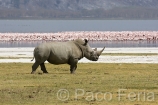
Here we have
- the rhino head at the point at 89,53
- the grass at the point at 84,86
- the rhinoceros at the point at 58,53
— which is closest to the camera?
the grass at the point at 84,86

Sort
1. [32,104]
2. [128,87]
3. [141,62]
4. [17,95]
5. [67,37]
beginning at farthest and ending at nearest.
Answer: [67,37] < [141,62] < [128,87] < [17,95] < [32,104]

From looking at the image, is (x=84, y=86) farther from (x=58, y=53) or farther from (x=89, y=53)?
(x=89, y=53)

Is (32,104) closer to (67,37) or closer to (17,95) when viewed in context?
(17,95)

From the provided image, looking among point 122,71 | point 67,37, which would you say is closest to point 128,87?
point 122,71

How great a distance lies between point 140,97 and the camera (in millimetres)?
21672

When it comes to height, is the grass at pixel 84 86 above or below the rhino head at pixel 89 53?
below

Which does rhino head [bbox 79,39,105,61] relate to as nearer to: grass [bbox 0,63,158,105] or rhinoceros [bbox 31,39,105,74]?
rhinoceros [bbox 31,39,105,74]

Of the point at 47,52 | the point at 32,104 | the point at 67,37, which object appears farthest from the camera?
the point at 67,37

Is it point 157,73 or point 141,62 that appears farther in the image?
point 141,62

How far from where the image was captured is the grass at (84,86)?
21158 millimetres

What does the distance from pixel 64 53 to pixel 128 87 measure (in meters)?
6.03

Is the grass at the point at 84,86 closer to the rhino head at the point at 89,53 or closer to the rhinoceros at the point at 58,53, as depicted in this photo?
the rhinoceros at the point at 58,53

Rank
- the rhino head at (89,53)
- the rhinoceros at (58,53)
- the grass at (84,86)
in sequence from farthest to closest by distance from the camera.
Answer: the rhino head at (89,53)
the rhinoceros at (58,53)
the grass at (84,86)

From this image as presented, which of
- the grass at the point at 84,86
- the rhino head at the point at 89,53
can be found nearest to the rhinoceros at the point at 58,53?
the rhino head at the point at 89,53
